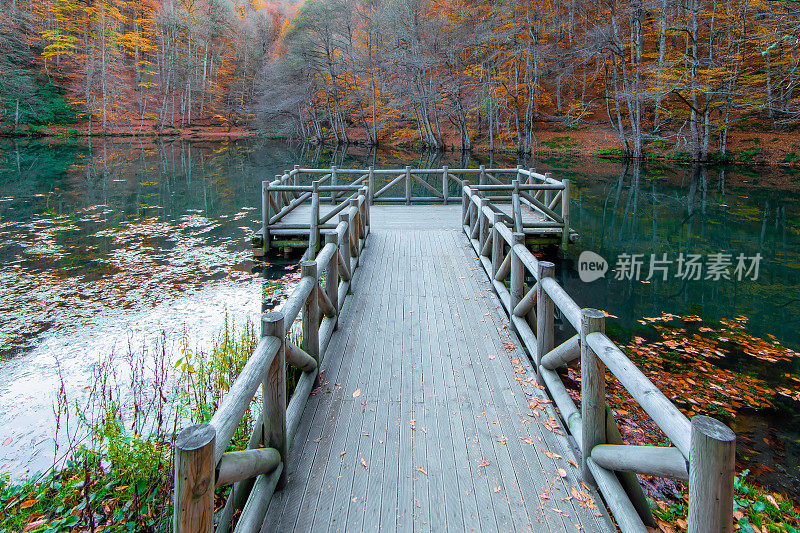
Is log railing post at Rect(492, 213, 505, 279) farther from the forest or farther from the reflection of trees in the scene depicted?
the forest

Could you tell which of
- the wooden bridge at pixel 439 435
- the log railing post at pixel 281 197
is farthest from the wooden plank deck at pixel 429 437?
the log railing post at pixel 281 197

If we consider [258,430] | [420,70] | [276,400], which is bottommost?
[258,430]

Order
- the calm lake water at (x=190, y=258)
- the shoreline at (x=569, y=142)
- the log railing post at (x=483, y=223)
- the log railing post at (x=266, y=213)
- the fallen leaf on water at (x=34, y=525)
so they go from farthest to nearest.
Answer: the shoreline at (x=569, y=142), the log railing post at (x=266, y=213), the log railing post at (x=483, y=223), the calm lake water at (x=190, y=258), the fallen leaf on water at (x=34, y=525)

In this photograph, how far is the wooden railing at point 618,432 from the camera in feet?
6.26

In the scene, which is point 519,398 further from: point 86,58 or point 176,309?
point 86,58

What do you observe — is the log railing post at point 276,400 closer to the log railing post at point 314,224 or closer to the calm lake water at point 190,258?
the calm lake water at point 190,258

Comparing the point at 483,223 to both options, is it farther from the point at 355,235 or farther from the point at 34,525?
the point at 34,525

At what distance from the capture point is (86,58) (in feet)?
149

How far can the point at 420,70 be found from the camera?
3622cm

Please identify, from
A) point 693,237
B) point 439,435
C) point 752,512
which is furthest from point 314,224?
point 693,237

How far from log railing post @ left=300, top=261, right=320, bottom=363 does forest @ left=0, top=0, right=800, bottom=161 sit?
20.2m

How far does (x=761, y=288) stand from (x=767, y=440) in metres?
5.75

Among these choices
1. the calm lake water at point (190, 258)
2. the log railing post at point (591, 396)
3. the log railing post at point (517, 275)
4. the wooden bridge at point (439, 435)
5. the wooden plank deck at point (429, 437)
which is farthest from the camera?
the calm lake water at point (190, 258)

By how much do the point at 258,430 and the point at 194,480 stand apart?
1335 millimetres
